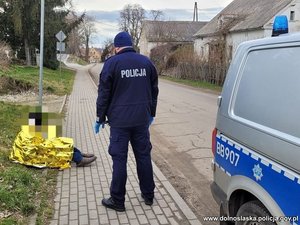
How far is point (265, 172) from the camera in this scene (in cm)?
284

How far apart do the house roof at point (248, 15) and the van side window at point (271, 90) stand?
3157 centimetres

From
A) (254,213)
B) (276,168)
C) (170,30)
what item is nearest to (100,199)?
(254,213)

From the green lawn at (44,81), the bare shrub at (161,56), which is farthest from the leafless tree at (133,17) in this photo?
the green lawn at (44,81)

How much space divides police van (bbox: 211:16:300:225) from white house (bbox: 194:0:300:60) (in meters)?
27.2

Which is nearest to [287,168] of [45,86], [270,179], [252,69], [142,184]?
[270,179]

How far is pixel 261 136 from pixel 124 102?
1990 millimetres

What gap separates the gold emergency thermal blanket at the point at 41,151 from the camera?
6.24m

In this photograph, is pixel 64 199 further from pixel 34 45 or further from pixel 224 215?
pixel 34 45

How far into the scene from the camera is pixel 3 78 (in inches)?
739

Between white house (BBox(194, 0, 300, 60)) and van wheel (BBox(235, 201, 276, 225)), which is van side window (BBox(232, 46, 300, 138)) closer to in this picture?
van wheel (BBox(235, 201, 276, 225))

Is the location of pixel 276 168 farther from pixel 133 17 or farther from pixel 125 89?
pixel 133 17

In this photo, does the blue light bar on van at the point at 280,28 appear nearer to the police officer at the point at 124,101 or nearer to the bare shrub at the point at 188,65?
the police officer at the point at 124,101

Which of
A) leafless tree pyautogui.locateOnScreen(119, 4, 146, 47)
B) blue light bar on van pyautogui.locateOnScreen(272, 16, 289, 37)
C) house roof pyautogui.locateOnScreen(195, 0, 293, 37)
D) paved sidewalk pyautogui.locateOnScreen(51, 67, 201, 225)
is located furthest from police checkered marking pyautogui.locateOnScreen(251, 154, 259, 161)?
leafless tree pyautogui.locateOnScreen(119, 4, 146, 47)

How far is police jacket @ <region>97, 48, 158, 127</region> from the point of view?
14.9ft
